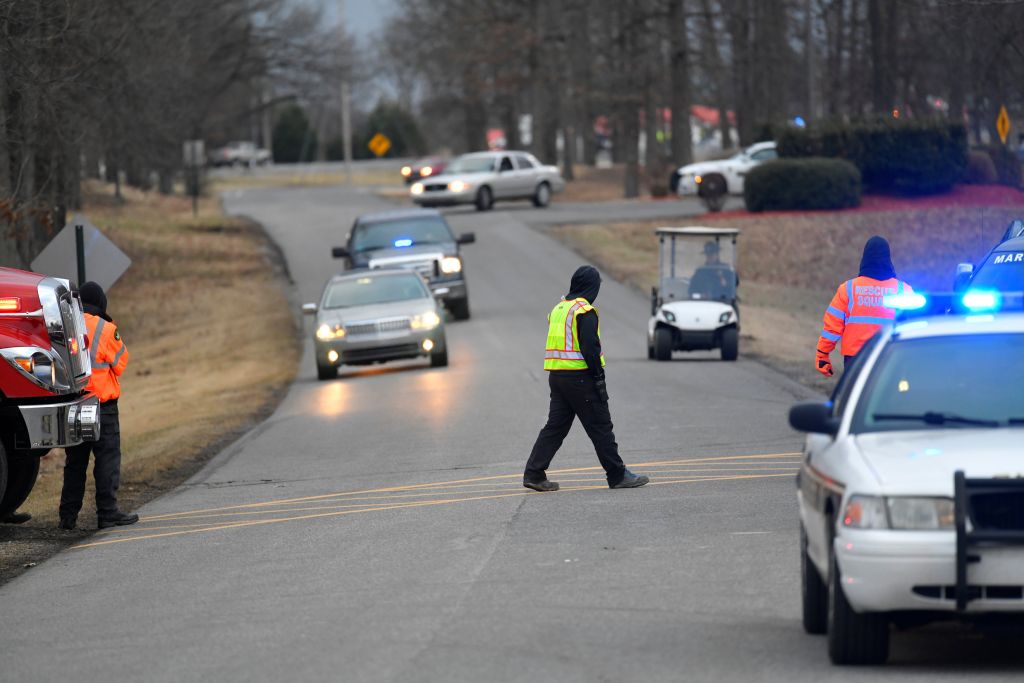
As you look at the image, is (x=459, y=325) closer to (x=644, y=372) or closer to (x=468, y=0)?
(x=644, y=372)

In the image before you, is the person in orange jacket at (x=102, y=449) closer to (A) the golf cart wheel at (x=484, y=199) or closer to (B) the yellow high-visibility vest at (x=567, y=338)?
(B) the yellow high-visibility vest at (x=567, y=338)

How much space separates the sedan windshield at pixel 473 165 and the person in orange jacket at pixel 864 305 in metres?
43.8

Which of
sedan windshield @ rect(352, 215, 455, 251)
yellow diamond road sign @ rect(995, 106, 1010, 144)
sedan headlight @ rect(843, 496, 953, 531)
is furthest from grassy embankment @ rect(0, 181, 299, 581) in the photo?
yellow diamond road sign @ rect(995, 106, 1010, 144)

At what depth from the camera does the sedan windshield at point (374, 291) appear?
89.8ft

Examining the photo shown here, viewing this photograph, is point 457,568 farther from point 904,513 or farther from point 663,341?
point 663,341

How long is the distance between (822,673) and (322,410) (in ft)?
49.5

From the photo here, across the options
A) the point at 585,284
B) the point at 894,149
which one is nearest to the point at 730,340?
the point at 585,284

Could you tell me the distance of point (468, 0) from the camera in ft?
252

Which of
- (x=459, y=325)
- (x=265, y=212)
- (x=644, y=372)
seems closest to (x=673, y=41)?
(x=265, y=212)

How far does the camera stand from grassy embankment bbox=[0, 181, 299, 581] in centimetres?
1673

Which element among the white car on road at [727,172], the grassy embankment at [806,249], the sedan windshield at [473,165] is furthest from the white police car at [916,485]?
the sedan windshield at [473,165]

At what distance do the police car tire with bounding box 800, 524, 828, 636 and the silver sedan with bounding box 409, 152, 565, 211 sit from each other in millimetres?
47699

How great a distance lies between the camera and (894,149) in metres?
51.8

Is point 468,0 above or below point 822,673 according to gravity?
above
